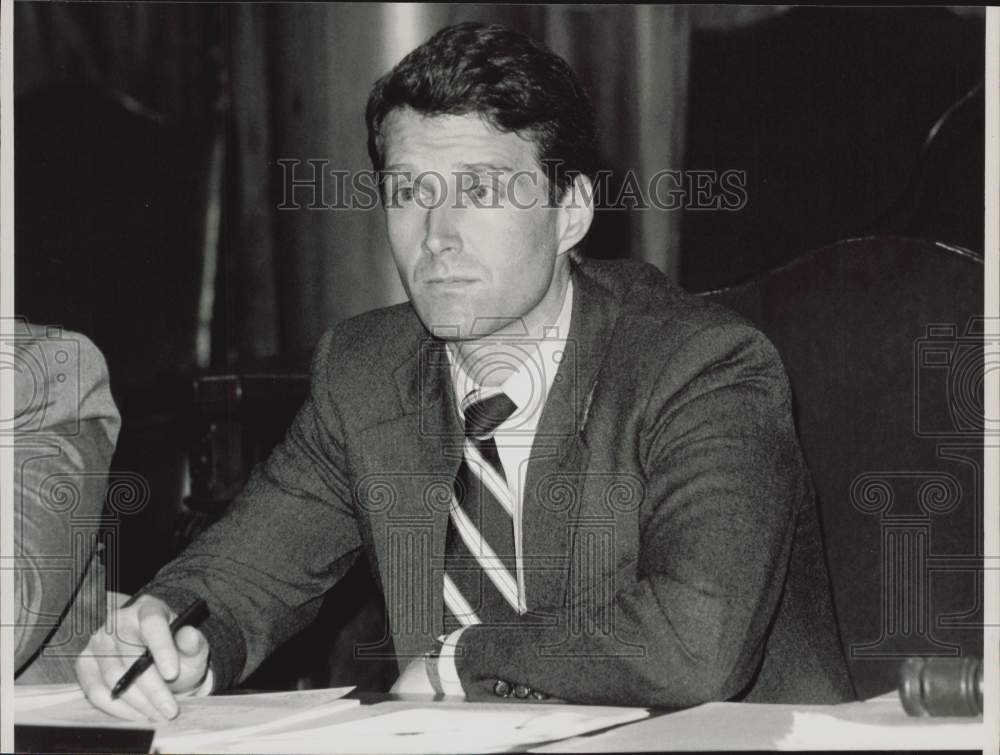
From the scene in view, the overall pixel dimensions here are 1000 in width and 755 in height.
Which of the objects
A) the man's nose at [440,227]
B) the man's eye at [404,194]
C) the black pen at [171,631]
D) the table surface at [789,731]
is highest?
the man's eye at [404,194]

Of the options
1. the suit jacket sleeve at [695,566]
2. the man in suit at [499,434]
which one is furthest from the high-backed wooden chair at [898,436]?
the suit jacket sleeve at [695,566]

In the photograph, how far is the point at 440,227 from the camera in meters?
1.52

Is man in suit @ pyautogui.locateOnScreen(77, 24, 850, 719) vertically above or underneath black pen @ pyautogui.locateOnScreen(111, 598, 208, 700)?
above

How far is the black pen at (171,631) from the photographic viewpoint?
1.17 metres

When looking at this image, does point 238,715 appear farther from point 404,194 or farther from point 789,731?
point 404,194

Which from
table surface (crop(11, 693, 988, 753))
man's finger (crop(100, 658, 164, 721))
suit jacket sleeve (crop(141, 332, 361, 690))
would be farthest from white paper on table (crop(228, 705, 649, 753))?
suit jacket sleeve (crop(141, 332, 361, 690))

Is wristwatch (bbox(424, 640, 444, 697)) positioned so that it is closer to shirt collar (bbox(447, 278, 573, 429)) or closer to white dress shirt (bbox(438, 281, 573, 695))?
white dress shirt (bbox(438, 281, 573, 695))

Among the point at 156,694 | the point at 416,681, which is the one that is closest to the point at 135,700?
the point at 156,694

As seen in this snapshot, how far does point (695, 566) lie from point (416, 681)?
310mm

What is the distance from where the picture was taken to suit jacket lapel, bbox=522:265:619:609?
4.92 ft

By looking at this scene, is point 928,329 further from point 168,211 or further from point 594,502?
point 168,211

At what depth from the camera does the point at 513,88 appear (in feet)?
5.05

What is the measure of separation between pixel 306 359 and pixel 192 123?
1.27 metres

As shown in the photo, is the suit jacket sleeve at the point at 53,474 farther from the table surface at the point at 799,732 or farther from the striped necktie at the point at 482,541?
the table surface at the point at 799,732
